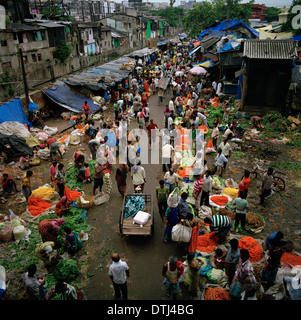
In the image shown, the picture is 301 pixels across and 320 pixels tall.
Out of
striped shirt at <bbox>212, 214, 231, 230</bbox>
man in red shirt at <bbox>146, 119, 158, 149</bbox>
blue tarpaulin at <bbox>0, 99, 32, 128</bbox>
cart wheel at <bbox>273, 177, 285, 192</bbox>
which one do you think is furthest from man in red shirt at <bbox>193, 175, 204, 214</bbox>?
blue tarpaulin at <bbox>0, 99, 32, 128</bbox>

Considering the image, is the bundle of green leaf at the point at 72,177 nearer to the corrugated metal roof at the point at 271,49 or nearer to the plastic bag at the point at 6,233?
the plastic bag at the point at 6,233

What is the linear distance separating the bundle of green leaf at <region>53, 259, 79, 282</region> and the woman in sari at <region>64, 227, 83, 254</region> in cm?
45

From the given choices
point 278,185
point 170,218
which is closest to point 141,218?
point 170,218

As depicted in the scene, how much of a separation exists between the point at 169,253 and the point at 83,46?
1284 inches

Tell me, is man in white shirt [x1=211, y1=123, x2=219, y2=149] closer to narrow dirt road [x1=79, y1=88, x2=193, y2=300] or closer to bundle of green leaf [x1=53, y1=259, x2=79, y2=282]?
narrow dirt road [x1=79, y1=88, x2=193, y2=300]

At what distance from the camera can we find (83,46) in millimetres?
32438

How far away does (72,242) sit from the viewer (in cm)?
625

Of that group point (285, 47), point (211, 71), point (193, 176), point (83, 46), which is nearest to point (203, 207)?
point (193, 176)

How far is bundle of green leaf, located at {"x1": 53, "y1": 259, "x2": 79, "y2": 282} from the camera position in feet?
18.5

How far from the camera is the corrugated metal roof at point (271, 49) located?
13773 millimetres

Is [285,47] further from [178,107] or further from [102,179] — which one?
[102,179]

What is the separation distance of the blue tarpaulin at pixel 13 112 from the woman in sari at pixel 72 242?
9637mm

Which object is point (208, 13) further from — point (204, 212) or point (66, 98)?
point (204, 212)

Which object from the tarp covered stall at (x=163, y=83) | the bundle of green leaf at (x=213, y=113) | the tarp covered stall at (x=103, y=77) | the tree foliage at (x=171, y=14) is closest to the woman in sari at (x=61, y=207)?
the bundle of green leaf at (x=213, y=113)
